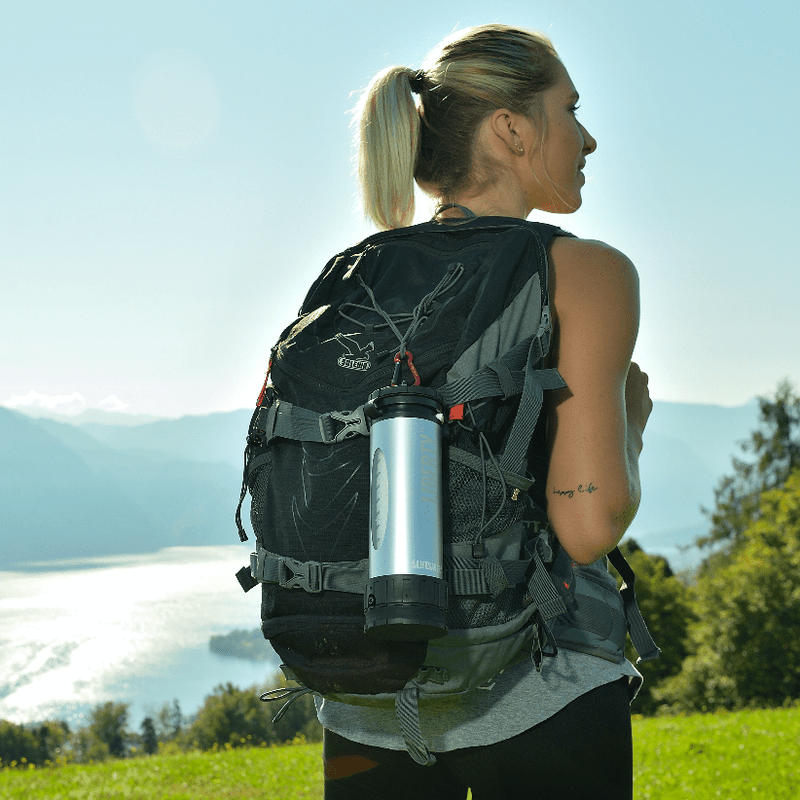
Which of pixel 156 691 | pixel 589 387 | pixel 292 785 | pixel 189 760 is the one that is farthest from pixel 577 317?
pixel 156 691

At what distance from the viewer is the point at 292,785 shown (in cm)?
900

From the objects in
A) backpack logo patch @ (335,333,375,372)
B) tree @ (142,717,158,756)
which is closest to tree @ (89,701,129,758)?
tree @ (142,717,158,756)

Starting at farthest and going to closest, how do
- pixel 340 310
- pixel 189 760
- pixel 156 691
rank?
pixel 156 691 < pixel 189 760 < pixel 340 310

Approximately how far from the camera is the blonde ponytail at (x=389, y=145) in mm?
1855

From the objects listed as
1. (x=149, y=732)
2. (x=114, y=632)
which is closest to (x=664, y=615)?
(x=149, y=732)

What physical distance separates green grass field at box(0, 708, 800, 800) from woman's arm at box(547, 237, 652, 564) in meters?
7.09

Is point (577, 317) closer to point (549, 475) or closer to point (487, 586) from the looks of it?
point (549, 475)

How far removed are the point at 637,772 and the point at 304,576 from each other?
8.25 m

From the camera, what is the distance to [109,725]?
185 feet

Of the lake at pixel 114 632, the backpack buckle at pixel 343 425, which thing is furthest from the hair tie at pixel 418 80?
the lake at pixel 114 632

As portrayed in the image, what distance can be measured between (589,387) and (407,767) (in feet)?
2.93

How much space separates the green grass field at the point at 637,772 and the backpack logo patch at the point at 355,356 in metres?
7.35

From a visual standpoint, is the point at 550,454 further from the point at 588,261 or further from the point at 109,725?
the point at 109,725

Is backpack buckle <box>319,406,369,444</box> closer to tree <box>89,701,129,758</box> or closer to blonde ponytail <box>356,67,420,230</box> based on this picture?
blonde ponytail <box>356,67,420,230</box>
